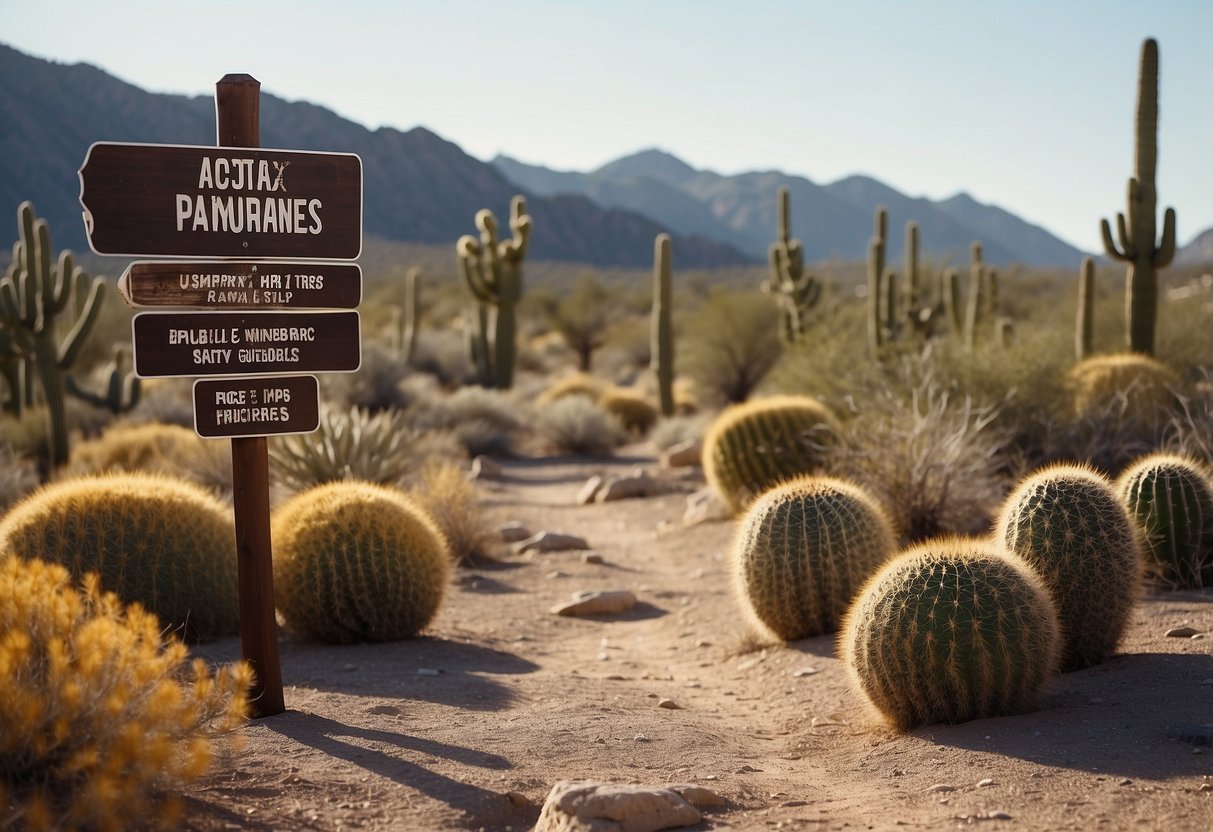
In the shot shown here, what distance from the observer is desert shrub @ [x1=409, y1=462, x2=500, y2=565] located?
12344 millimetres

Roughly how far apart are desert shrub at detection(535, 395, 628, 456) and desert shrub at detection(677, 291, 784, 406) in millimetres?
5131

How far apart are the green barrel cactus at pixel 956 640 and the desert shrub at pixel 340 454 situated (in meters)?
7.62

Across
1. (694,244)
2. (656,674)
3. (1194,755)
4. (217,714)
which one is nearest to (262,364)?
(217,714)

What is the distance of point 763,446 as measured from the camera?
13.1 metres

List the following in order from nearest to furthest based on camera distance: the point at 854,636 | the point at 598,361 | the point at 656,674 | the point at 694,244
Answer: the point at 854,636
the point at 656,674
the point at 598,361
the point at 694,244

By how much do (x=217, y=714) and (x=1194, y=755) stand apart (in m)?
4.25

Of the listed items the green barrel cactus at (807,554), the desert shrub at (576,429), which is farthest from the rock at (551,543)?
the desert shrub at (576,429)

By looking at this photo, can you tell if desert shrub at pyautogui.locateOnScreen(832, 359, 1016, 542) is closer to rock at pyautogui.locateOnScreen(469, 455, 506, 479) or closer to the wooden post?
the wooden post

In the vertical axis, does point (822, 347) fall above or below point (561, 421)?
above

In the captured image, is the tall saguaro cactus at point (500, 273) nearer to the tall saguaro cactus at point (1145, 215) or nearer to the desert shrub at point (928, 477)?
the tall saguaro cactus at point (1145, 215)

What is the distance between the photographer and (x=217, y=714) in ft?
16.6

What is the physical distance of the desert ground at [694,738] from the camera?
4.75 metres

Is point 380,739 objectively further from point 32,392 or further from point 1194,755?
point 32,392

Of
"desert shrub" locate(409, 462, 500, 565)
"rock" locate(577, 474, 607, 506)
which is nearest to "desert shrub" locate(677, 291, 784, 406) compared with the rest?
"rock" locate(577, 474, 607, 506)
